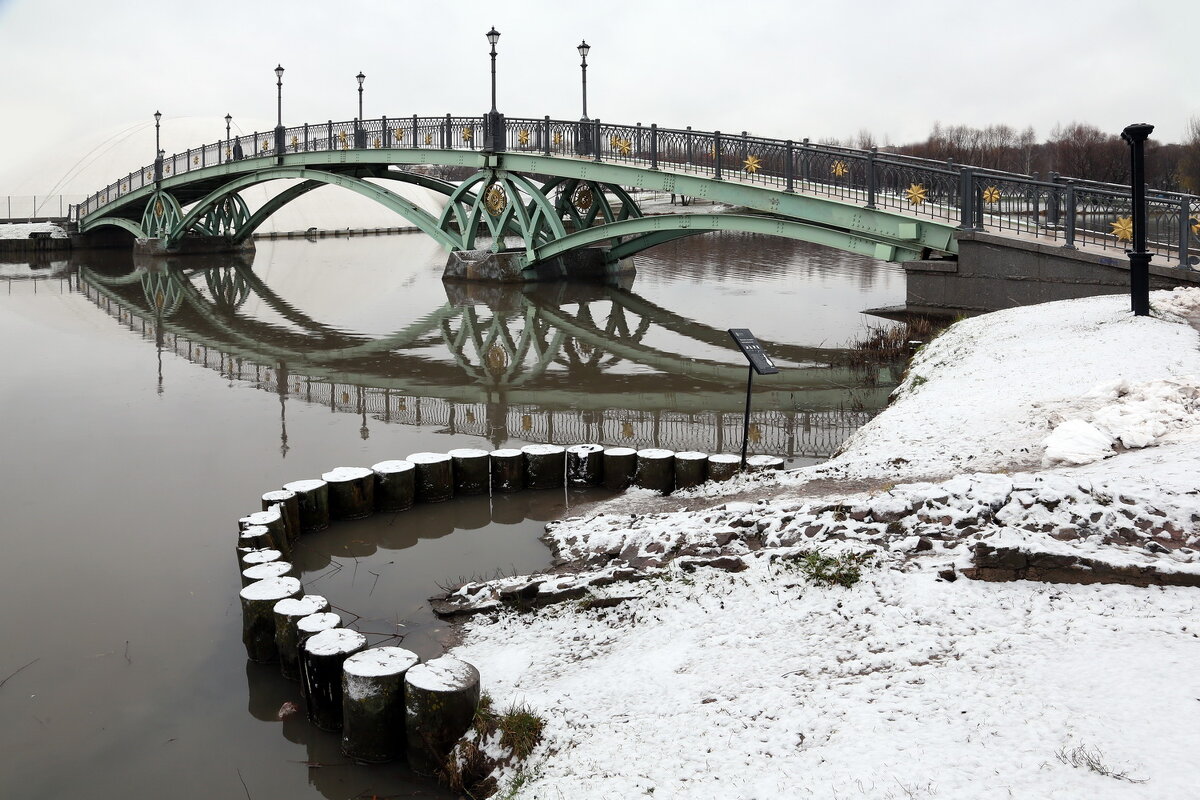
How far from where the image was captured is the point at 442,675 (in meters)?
5.53

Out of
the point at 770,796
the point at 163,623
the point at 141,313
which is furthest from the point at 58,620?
the point at 141,313

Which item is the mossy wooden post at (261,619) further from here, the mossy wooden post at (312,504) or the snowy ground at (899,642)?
the mossy wooden post at (312,504)

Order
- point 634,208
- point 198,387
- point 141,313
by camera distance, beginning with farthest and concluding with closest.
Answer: point 634,208
point 141,313
point 198,387

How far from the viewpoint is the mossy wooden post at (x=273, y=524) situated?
796 cm

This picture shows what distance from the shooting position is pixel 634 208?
3117cm

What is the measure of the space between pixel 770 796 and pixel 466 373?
12999 mm

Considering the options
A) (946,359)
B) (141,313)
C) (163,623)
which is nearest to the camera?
(163,623)

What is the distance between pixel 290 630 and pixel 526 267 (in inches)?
964

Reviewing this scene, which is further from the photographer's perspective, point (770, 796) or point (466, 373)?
point (466, 373)

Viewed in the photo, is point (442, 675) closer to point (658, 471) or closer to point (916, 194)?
point (658, 471)

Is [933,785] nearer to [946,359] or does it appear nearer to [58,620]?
[58,620]

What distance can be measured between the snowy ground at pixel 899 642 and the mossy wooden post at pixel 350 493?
189cm

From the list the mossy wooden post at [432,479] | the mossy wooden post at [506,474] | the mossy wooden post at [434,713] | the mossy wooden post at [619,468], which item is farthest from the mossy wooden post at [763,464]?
the mossy wooden post at [434,713]

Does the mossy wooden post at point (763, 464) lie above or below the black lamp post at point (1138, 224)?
below
